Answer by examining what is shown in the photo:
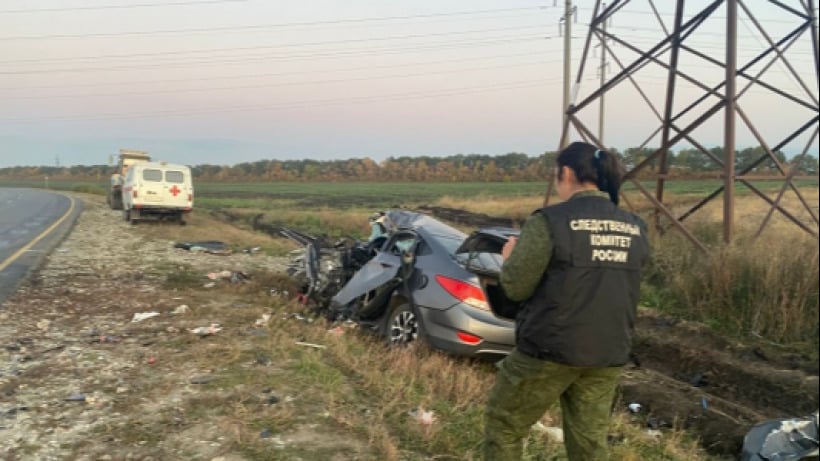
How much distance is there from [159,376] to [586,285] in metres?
3.99

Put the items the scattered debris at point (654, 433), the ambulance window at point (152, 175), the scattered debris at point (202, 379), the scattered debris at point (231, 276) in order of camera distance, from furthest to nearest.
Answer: the ambulance window at point (152, 175) → the scattered debris at point (231, 276) → the scattered debris at point (202, 379) → the scattered debris at point (654, 433)

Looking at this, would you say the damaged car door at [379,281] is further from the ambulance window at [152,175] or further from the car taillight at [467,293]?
the ambulance window at [152,175]

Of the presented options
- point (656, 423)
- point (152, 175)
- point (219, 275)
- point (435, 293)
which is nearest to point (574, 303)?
point (656, 423)

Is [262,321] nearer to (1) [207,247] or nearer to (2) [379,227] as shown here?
(2) [379,227]

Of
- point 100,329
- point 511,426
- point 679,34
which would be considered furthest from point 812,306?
point 100,329

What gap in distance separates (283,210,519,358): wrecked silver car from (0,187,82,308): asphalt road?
4.83 meters

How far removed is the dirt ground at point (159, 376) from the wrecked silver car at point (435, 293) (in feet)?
4.47

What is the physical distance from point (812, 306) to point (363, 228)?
1764cm

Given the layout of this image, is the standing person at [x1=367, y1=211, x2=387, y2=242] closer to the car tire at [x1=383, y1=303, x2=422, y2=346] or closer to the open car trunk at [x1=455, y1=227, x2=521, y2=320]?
the car tire at [x1=383, y1=303, x2=422, y2=346]

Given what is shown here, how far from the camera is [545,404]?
304 cm

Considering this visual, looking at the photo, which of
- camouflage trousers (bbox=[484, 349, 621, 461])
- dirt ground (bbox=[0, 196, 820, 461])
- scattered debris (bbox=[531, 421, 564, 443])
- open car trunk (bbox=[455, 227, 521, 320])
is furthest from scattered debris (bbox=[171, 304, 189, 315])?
camouflage trousers (bbox=[484, 349, 621, 461])

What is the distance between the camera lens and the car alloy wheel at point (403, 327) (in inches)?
257

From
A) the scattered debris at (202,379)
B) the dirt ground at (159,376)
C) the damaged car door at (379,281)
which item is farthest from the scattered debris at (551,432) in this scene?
the scattered debris at (202,379)

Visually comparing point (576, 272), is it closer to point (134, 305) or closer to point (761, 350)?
point (761, 350)
